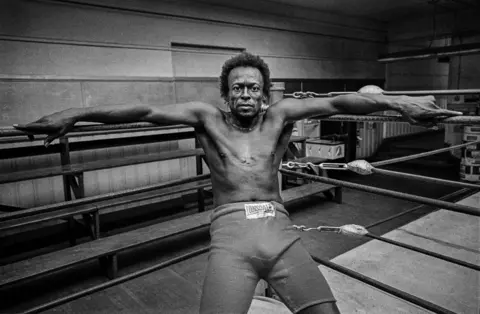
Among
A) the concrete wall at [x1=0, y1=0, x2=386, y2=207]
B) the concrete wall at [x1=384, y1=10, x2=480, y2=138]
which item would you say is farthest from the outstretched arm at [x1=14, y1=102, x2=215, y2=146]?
the concrete wall at [x1=384, y1=10, x2=480, y2=138]

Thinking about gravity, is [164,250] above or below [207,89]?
below

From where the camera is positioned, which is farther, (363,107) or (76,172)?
(76,172)

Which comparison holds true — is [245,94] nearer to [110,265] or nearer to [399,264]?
[399,264]

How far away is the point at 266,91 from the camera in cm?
181

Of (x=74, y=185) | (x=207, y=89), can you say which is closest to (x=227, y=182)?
(x=74, y=185)

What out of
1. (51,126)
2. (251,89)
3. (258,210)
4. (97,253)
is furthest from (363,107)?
(97,253)

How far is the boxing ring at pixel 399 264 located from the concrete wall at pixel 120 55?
10.3 feet

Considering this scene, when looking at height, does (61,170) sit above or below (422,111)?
below

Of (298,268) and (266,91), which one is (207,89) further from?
(298,268)

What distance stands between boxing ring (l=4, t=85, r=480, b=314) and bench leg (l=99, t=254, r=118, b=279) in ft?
5.38

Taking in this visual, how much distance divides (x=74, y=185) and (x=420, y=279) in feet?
11.0

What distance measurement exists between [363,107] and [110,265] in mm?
2609

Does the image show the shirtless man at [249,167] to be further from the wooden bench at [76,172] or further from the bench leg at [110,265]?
the bench leg at [110,265]

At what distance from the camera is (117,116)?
5.03ft
